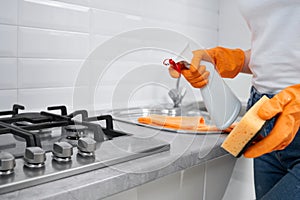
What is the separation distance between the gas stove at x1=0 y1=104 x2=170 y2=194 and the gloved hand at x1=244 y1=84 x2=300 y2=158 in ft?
0.61

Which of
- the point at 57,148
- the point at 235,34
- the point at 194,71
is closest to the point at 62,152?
the point at 57,148

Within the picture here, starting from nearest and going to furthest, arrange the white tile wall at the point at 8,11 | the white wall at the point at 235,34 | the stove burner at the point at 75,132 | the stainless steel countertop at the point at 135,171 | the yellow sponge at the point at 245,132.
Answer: the stainless steel countertop at the point at 135,171 → the yellow sponge at the point at 245,132 → the stove burner at the point at 75,132 → the white tile wall at the point at 8,11 → the white wall at the point at 235,34

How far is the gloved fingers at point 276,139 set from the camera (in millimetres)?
596

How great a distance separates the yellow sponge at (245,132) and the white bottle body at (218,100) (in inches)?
7.4

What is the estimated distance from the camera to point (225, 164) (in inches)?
36.7

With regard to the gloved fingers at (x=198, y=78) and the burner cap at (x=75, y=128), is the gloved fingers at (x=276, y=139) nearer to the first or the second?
the gloved fingers at (x=198, y=78)

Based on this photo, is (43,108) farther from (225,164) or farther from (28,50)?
(225,164)

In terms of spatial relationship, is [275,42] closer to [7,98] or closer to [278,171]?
[278,171]

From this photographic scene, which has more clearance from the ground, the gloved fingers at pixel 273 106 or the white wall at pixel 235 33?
the white wall at pixel 235 33

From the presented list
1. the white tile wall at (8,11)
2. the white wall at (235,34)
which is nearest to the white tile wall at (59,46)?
the white tile wall at (8,11)

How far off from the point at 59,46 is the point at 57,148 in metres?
0.49

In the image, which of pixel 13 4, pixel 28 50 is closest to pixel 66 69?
pixel 28 50

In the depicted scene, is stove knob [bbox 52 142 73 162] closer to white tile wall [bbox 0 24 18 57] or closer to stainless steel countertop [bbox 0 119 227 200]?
stainless steel countertop [bbox 0 119 227 200]

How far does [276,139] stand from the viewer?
0.60 metres
